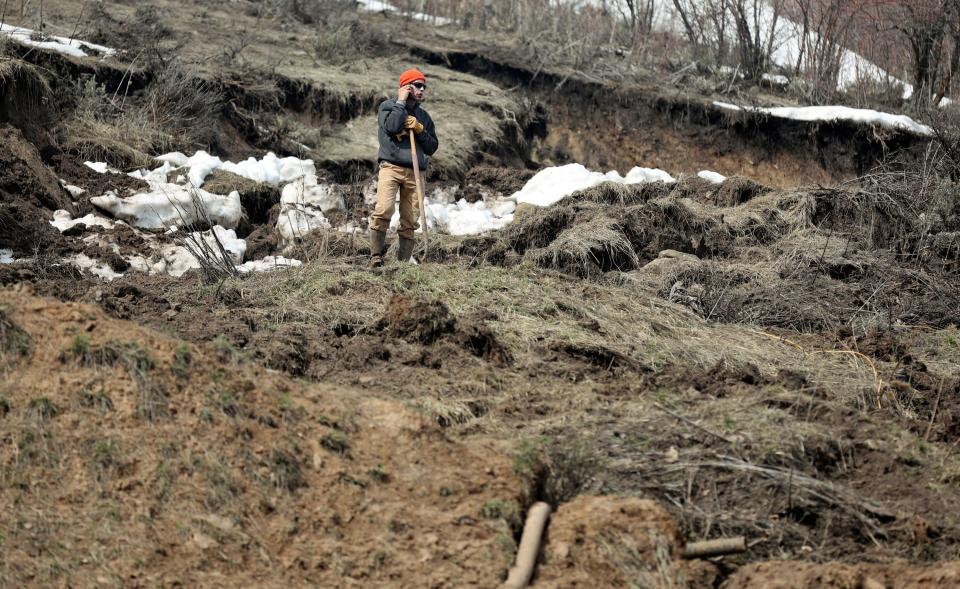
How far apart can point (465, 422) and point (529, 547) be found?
1.26 m

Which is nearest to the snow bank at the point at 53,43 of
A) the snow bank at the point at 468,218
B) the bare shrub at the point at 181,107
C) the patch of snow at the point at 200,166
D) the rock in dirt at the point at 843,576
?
the bare shrub at the point at 181,107

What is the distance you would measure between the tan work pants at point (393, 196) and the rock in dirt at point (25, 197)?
2639mm

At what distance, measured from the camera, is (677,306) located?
8.77 m

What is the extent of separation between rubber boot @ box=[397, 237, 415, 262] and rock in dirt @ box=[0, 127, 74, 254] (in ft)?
9.02

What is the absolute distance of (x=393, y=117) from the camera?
9.18m

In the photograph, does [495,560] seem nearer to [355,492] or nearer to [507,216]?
[355,492]

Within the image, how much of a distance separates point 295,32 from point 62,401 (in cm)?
1574

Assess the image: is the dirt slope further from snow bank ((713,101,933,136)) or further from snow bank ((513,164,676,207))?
snow bank ((713,101,933,136))

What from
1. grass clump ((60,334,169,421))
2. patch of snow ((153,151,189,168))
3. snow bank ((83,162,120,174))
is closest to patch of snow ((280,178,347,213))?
patch of snow ((153,151,189,168))

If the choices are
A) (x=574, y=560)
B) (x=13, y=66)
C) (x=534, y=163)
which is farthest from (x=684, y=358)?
(x=534, y=163)

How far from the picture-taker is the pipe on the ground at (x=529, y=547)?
14.2ft

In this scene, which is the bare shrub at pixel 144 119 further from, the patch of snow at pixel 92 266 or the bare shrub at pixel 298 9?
the bare shrub at pixel 298 9

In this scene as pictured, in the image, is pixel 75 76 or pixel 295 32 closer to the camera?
→ pixel 75 76

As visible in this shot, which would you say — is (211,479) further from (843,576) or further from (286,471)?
(843,576)
